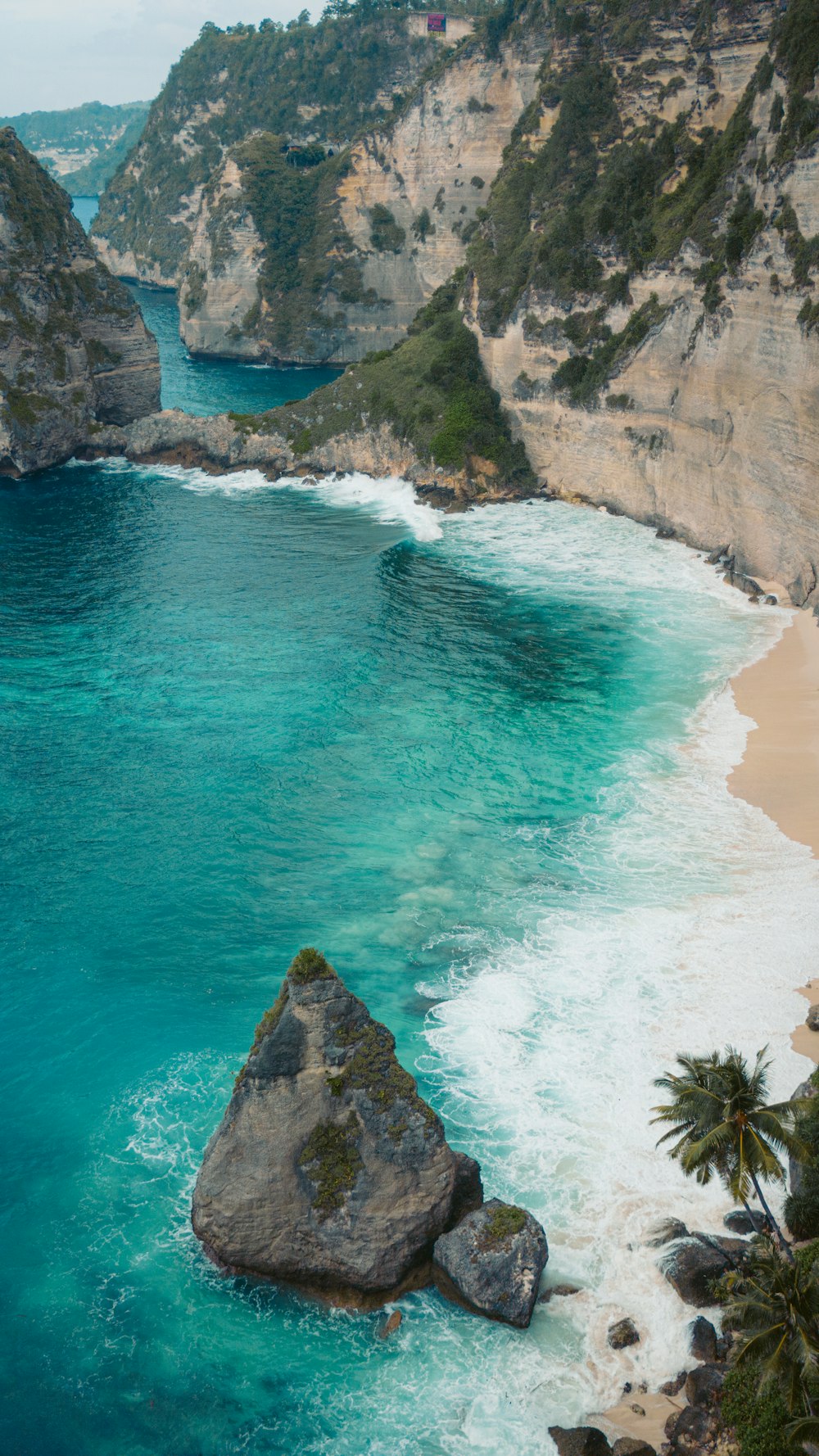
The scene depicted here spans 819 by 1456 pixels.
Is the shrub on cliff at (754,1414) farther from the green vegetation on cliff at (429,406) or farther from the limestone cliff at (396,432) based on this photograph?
the green vegetation on cliff at (429,406)

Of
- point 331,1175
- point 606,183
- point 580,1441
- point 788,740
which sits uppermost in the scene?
point 606,183

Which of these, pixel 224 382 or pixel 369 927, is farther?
pixel 224 382

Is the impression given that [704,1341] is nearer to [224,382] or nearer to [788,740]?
[788,740]

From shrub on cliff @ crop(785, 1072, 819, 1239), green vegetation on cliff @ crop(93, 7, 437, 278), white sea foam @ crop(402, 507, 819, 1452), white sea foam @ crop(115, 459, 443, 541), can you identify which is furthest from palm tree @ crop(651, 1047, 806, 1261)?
green vegetation on cliff @ crop(93, 7, 437, 278)

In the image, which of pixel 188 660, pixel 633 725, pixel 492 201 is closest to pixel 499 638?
pixel 633 725

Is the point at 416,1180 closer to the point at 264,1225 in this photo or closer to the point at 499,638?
the point at 264,1225

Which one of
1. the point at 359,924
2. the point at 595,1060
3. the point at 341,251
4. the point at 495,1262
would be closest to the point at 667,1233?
the point at 495,1262
